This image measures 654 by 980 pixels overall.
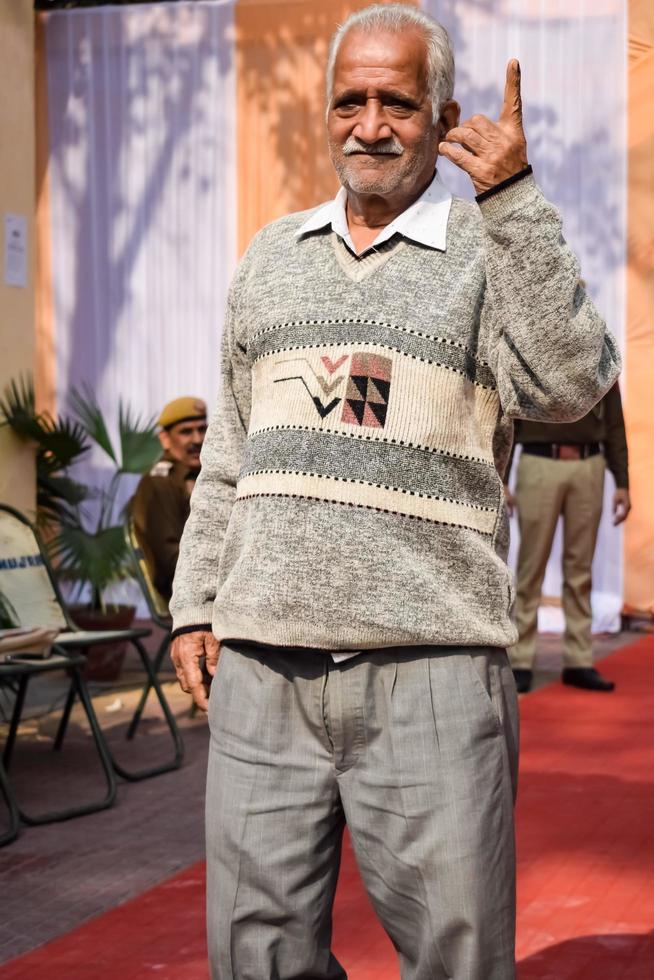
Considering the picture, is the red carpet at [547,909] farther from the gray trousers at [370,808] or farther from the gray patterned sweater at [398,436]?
the gray patterned sweater at [398,436]

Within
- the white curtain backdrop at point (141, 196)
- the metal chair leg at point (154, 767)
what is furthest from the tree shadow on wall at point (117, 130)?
the metal chair leg at point (154, 767)

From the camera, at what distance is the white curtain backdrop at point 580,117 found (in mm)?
11008

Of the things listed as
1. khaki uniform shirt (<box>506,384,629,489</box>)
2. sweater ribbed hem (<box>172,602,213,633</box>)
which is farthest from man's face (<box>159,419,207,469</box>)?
sweater ribbed hem (<box>172,602,213,633</box>)

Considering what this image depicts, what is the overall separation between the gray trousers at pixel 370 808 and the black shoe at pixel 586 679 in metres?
5.93

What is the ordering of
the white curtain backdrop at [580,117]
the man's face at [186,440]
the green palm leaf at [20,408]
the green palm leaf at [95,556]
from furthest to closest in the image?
the white curtain backdrop at [580,117], the green palm leaf at [95,556], the green palm leaf at [20,408], the man's face at [186,440]

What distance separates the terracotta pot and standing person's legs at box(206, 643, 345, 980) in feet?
19.7

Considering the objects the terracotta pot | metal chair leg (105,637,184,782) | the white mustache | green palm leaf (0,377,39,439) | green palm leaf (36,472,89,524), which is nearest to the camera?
the white mustache

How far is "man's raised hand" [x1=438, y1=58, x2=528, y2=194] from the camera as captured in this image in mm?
2117

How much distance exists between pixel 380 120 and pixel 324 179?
9.65 metres

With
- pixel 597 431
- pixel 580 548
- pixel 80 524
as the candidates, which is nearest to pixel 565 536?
pixel 580 548

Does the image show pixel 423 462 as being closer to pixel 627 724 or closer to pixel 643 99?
pixel 627 724

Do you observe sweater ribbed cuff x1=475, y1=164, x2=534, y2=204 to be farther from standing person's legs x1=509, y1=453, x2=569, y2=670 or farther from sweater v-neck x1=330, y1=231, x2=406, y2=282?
standing person's legs x1=509, y1=453, x2=569, y2=670

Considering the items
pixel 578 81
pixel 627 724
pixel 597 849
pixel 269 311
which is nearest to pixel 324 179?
pixel 578 81

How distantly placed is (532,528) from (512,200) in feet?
20.1
